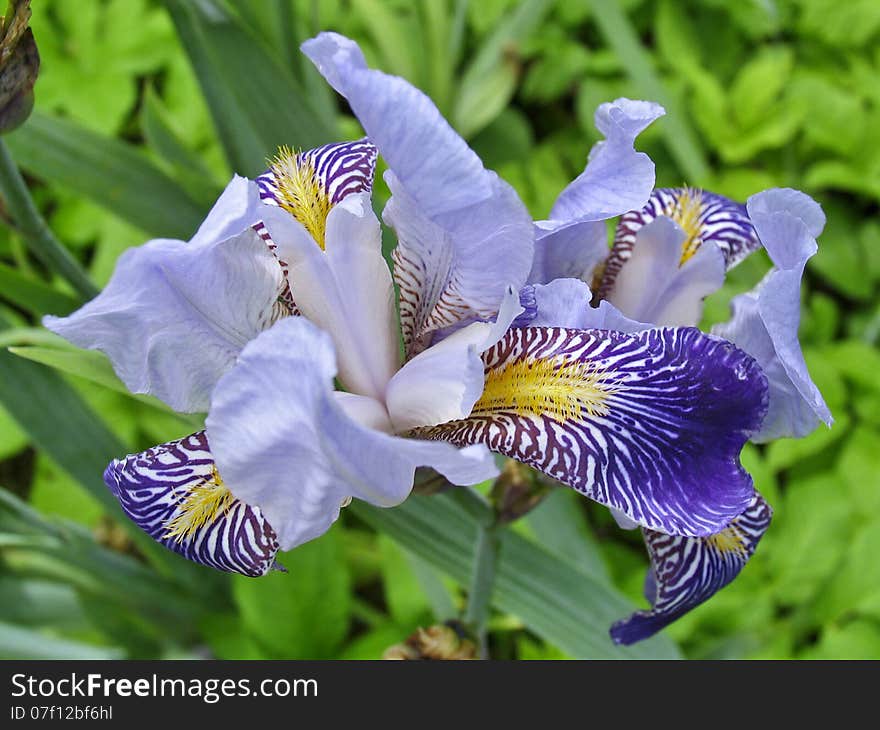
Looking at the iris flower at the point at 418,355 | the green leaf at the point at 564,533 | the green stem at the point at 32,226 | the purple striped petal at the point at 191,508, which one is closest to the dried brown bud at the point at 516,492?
the iris flower at the point at 418,355

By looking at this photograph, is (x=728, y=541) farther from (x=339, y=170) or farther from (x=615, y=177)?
(x=339, y=170)

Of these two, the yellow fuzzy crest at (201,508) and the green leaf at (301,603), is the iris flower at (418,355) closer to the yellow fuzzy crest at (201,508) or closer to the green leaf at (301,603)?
the yellow fuzzy crest at (201,508)

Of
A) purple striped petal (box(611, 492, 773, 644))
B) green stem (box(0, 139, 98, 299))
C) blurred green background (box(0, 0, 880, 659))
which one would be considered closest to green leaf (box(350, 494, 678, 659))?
blurred green background (box(0, 0, 880, 659))

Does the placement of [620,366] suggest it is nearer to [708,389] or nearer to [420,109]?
[708,389]

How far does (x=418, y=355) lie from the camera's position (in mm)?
644

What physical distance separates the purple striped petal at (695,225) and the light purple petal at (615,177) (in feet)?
0.54

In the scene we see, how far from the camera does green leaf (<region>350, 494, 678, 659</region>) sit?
85cm

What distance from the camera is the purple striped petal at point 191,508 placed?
61 cm

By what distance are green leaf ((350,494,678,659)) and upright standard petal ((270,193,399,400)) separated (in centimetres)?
23

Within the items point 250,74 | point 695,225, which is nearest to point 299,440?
point 695,225

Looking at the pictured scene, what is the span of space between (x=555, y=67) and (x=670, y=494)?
1.37 meters

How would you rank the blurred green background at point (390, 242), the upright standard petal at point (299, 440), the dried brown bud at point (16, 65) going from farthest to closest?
the blurred green background at point (390, 242)
the dried brown bud at point (16, 65)
the upright standard petal at point (299, 440)

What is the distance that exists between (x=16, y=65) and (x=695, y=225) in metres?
0.60
